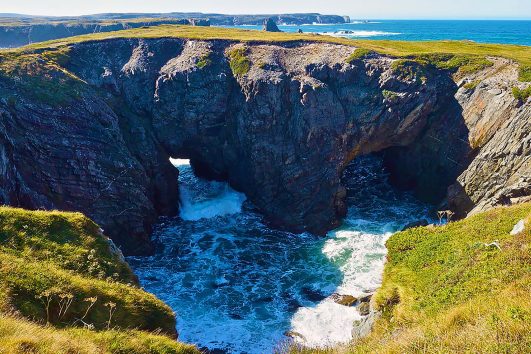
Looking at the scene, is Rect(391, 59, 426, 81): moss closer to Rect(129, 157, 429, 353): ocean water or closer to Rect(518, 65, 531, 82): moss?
Rect(518, 65, 531, 82): moss

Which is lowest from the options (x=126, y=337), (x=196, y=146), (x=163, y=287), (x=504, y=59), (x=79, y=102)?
(x=163, y=287)

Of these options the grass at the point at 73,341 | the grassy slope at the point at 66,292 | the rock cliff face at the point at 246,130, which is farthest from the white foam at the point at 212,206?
the grass at the point at 73,341

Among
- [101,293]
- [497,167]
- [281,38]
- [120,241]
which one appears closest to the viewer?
[101,293]

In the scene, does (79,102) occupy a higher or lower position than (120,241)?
higher

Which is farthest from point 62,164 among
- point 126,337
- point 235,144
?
point 126,337

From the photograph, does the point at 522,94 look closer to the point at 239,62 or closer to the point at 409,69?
the point at 409,69

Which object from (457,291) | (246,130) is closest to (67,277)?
(457,291)

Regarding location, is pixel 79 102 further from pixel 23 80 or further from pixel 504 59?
pixel 504 59
